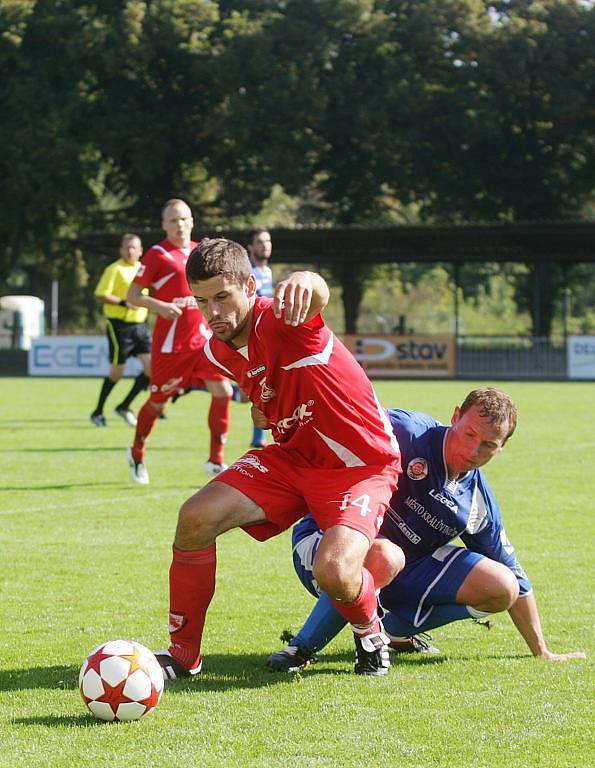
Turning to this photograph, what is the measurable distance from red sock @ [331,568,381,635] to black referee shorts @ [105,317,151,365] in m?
11.2

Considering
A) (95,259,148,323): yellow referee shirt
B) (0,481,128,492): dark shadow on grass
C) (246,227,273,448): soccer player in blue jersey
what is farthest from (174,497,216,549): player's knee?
(95,259,148,323): yellow referee shirt

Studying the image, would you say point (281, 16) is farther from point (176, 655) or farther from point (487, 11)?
point (176, 655)

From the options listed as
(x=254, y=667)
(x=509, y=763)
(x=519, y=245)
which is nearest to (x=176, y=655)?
(x=254, y=667)

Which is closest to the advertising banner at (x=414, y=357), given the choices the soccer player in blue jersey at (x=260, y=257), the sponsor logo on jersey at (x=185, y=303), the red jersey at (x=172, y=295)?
the soccer player in blue jersey at (x=260, y=257)

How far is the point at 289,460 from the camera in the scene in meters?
4.79

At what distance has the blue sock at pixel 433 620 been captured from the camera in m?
4.91

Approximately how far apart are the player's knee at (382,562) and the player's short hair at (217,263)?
44.5 inches

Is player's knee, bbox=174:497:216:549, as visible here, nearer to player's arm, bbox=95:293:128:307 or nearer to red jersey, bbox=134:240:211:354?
red jersey, bbox=134:240:211:354

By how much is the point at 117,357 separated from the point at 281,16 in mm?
30072

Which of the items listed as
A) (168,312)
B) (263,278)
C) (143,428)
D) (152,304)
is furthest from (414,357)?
(168,312)

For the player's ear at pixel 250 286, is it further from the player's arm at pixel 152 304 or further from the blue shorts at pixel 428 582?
the player's arm at pixel 152 304

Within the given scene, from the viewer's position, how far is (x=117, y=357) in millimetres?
15555

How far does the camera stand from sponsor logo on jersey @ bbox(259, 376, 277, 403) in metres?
4.61

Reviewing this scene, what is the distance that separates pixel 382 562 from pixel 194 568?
71cm
